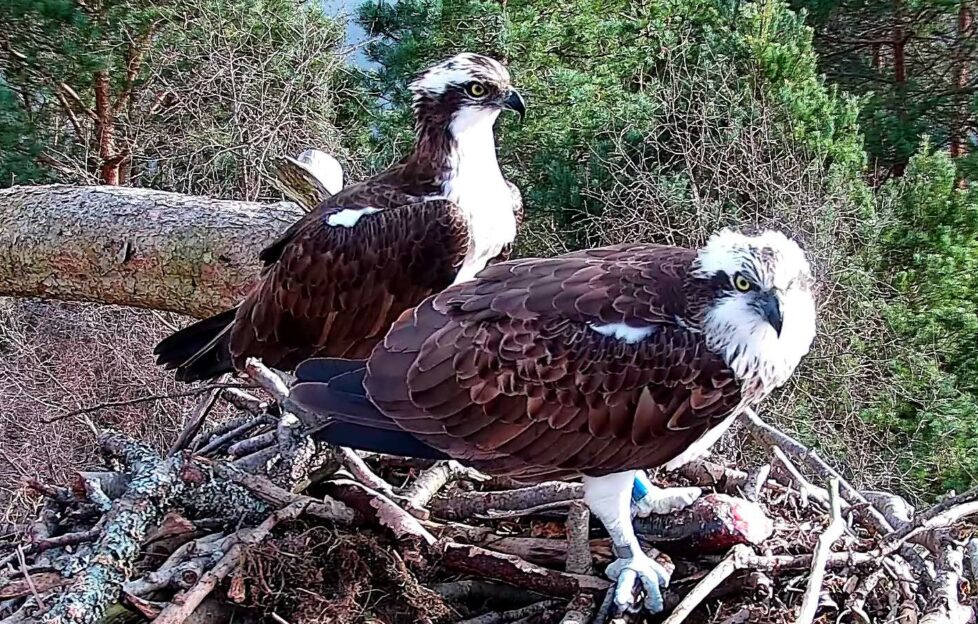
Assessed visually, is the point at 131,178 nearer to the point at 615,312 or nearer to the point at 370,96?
the point at 370,96

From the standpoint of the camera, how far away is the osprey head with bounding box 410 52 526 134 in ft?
11.1

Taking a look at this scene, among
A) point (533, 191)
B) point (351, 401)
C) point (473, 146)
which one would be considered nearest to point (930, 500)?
point (533, 191)

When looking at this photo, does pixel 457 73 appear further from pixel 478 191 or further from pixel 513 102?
pixel 478 191

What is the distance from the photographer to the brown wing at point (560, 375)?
240 centimetres

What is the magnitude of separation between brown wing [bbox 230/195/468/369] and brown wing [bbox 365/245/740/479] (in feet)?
2.06

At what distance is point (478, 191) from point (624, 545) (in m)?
1.40

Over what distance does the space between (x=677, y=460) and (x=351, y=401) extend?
0.85m

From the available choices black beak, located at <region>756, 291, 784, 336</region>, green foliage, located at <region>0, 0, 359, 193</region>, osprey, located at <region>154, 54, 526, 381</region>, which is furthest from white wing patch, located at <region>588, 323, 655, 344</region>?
green foliage, located at <region>0, 0, 359, 193</region>

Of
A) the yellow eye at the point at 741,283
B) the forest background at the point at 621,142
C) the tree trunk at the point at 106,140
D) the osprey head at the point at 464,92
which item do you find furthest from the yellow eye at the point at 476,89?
the tree trunk at the point at 106,140

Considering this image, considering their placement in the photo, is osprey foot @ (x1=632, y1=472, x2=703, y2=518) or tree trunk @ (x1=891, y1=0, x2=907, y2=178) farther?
tree trunk @ (x1=891, y1=0, x2=907, y2=178)

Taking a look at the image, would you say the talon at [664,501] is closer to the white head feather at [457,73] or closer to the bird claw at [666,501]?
the bird claw at [666,501]

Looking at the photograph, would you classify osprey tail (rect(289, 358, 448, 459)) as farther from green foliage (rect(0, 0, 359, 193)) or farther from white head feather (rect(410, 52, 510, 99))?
green foliage (rect(0, 0, 359, 193))

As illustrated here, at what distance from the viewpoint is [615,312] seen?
96.2 inches

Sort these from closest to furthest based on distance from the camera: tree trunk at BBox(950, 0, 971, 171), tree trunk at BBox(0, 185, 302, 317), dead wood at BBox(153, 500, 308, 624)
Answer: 1. dead wood at BBox(153, 500, 308, 624)
2. tree trunk at BBox(0, 185, 302, 317)
3. tree trunk at BBox(950, 0, 971, 171)
